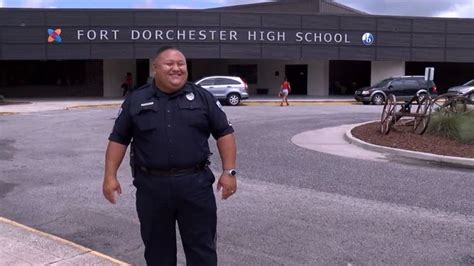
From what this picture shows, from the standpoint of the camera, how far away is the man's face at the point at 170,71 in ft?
11.9

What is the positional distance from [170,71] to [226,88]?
25031 millimetres

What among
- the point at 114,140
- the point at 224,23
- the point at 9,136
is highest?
the point at 224,23

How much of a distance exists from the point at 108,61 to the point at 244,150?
25.3 m

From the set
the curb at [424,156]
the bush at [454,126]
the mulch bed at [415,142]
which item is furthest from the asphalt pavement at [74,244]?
the bush at [454,126]

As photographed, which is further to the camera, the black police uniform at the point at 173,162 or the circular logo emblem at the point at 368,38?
the circular logo emblem at the point at 368,38

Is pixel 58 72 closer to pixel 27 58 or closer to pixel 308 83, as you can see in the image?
pixel 27 58

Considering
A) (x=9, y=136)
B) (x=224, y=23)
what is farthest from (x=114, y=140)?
(x=224, y=23)

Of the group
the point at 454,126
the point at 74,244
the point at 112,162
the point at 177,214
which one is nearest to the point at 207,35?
the point at 454,126

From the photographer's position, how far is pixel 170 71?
3.63m

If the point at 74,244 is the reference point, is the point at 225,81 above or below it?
above

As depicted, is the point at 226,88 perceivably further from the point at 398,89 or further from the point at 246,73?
the point at 246,73

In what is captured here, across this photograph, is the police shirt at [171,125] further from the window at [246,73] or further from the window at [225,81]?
the window at [246,73]

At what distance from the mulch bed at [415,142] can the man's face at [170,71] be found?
872cm

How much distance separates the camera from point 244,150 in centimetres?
1235
